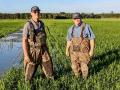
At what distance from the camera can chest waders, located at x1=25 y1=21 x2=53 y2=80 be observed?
9133 mm

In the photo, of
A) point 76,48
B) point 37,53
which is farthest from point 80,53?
point 37,53

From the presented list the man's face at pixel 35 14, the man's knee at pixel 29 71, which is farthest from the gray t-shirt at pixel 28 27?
the man's knee at pixel 29 71

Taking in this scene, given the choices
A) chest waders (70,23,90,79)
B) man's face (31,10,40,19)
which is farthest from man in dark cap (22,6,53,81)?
chest waders (70,23,90,79)

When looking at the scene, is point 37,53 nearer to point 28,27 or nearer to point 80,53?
point 28,27

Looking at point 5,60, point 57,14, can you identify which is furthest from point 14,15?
point 5,60

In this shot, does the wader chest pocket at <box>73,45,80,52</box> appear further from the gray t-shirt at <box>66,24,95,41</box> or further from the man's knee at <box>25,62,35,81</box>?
the man's knee at <box>25,62,35,81</box>

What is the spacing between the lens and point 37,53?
9.27 m

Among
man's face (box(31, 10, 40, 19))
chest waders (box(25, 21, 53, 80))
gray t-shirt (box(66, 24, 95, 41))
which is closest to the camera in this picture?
man's face (box(31, 10, 40, 19))

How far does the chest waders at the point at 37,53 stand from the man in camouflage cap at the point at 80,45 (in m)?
0.76

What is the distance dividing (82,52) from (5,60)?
591cm

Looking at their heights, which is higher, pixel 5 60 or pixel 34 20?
pixel 34 20

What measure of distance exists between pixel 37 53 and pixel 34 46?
0.61 feet

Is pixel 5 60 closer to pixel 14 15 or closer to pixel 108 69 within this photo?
pixel 108 69

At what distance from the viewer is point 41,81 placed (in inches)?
363
